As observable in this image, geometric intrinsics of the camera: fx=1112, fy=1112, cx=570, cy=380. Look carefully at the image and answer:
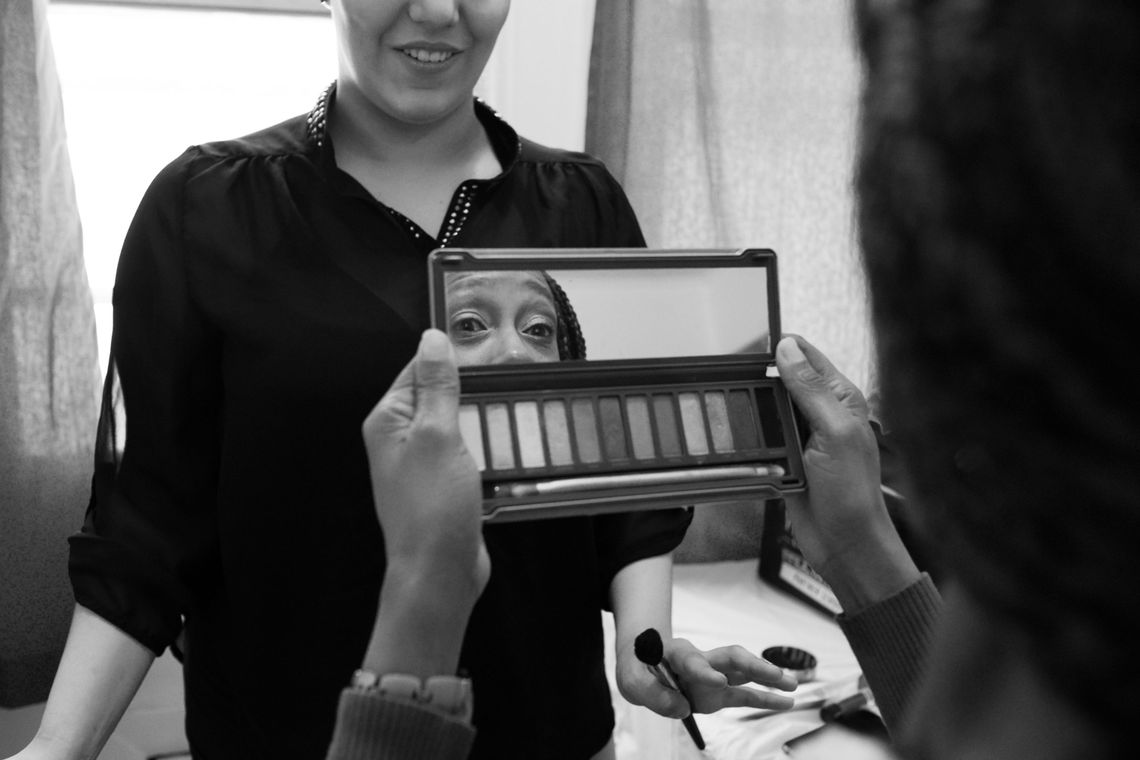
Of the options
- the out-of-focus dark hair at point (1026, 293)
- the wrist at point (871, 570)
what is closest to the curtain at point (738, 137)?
the wrist at point (871, 570)

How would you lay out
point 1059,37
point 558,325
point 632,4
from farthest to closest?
point 632,4
point 558,325
point 1059,37

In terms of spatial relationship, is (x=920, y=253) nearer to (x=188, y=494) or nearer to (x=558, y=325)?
(x=558, y=325)

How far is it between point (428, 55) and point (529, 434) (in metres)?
0.30

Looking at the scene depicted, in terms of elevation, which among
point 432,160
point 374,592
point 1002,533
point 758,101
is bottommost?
point 374,592

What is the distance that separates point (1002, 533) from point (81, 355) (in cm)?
124

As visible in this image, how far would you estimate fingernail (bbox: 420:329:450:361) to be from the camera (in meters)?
0.60

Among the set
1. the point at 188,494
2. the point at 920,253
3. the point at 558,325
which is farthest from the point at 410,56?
the point at 920,253

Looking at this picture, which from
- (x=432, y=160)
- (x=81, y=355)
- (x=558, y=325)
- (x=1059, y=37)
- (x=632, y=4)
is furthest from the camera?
(x=632, y=4)

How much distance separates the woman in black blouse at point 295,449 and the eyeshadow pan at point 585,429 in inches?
5.5

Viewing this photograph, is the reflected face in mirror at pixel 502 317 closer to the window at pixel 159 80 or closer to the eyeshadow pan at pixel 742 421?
the eyeshadow pan at pixel 742 421

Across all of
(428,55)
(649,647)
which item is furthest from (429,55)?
(649,647)

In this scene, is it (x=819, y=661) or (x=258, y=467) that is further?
(x=819, y=661)

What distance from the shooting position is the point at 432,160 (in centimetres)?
85

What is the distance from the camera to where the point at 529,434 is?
0.66 meters
